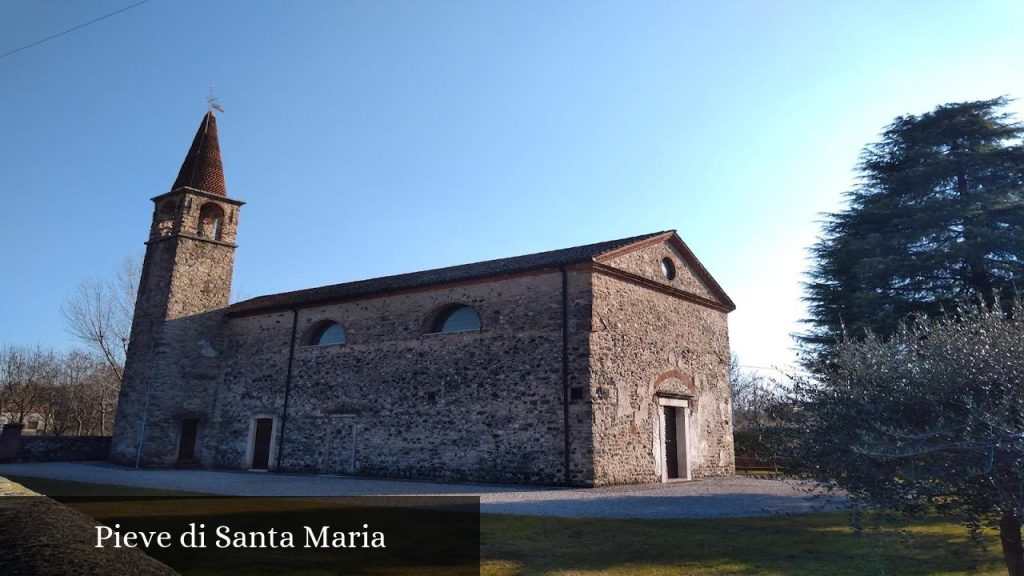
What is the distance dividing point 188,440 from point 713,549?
66.2 feet

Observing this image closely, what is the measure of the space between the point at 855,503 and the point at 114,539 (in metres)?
6.47

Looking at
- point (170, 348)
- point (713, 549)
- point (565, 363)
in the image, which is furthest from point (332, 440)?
point (713, 549)

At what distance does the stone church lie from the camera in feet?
50.5

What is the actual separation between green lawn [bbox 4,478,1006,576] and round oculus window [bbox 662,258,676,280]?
9901mm

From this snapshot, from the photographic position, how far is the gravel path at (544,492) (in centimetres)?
1076

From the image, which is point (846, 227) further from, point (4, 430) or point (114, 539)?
point (4, 430)

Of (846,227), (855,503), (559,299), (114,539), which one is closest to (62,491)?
(114,539)

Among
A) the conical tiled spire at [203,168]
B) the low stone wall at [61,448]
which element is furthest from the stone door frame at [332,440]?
the conical tiled spire at [203,168]

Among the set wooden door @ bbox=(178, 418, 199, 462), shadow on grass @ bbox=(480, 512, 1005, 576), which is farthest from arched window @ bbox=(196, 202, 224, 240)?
shadow on grass @ bbox=(480, 512, 1005, 576)

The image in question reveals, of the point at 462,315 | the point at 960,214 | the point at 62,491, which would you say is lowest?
the point at 62,491

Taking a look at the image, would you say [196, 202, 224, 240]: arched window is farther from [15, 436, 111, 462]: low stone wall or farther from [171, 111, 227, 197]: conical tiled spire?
[15, 436, 111, 462]: low stone wall

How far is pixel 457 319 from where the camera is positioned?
17625mm

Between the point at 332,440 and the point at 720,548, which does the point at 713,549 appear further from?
the point at 332,440

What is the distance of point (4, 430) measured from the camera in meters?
21.0
